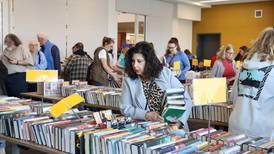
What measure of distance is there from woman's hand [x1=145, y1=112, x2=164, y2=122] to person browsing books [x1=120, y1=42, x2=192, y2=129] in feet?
0.07

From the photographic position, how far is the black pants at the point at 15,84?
5.26 metres

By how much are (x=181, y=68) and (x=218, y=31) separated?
8152 millimetres

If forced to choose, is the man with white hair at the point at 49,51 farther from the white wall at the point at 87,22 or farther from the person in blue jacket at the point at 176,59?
the white wall at the point at 87,22

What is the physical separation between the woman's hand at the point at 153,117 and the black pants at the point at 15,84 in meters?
3.27

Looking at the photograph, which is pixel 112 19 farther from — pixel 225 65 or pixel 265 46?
pixel 265 46

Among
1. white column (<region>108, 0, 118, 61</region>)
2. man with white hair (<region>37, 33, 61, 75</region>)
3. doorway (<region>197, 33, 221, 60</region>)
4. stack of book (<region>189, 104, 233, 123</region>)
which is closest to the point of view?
stack of book (<region>189, 104, 233, 123</region>)

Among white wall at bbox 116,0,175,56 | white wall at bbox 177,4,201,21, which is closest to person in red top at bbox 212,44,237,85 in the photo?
white wall at bbox 116,0,175,56

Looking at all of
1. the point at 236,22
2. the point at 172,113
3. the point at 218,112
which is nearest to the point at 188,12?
the point at 236,22

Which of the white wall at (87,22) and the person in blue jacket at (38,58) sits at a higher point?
the white wall at (87,22)

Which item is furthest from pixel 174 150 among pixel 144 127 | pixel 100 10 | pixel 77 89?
pixel 100 10

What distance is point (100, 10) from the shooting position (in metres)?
9.28

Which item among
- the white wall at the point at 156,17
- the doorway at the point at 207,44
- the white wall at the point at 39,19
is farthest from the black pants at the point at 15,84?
the doorway at the point at 207,44

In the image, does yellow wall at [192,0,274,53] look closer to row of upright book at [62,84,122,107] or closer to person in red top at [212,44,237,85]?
person in red top at [212,44,237,85]

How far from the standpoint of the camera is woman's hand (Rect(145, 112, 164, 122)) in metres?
2.50
